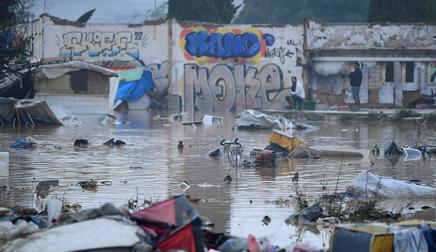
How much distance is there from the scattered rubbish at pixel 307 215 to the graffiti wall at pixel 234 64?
34.6 metres

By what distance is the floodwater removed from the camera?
551 inches

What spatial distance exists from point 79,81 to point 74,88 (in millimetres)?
403

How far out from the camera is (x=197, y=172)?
19406 mm

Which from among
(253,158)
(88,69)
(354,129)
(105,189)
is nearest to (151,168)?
(253,158)

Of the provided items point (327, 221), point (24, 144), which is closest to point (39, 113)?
point (24, 144)

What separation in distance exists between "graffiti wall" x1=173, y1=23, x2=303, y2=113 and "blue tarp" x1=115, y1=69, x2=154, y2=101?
1307 mm

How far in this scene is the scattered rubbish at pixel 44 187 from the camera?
50.7 feet

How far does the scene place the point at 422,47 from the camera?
46094 millimetres

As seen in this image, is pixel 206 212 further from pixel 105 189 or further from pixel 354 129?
pixel 354 129

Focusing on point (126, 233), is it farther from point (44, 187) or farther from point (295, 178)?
point (295, 178)

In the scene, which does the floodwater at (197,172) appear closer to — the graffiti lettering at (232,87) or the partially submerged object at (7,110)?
the partially submerged object at (7,110)

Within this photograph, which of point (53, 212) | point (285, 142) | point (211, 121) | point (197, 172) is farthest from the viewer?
point (211, 121)

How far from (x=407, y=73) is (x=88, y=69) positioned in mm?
14368

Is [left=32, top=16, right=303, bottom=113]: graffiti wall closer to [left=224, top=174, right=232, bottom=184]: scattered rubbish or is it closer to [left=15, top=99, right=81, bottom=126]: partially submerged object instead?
[left=15, top=99, right=81, bottom=126]: partially submerged object
